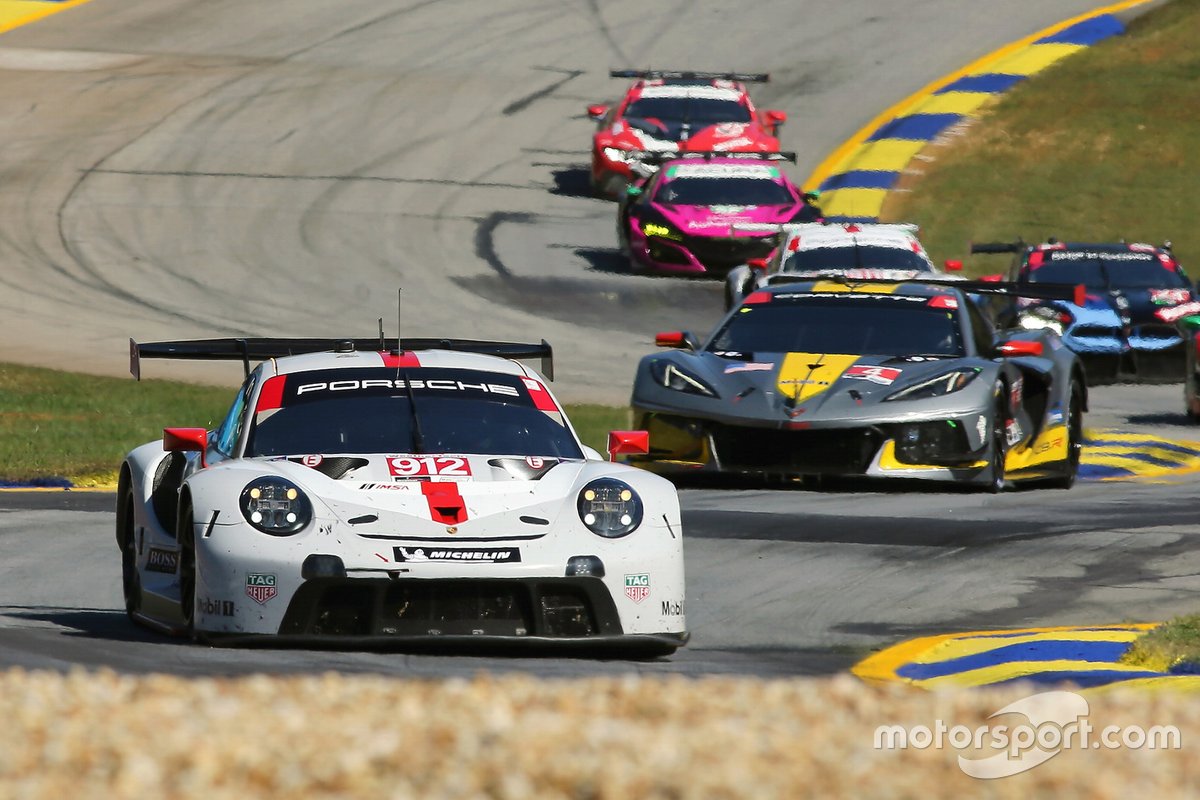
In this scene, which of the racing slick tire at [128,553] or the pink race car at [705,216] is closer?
the racing slick tire at [128,553]

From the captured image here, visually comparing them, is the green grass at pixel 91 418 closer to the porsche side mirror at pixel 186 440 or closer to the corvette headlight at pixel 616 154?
the porsche side mirror at pixel 186 440

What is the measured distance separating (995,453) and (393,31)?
25.5 m

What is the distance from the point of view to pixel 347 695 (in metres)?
6.07

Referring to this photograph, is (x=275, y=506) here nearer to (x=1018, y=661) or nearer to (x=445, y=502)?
(x=445, y=502)

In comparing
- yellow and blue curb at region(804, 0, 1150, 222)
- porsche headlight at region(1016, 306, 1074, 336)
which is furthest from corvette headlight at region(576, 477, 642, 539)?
yellow and blue curb at region(804, 0, 1150, 222)

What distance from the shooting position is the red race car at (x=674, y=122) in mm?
28917

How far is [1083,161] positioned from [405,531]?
946 inches

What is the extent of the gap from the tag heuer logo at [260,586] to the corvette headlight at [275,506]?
0.58 ft

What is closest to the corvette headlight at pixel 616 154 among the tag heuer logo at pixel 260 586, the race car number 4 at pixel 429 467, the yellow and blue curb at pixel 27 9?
the yellow and blue curb at pixel 27 9

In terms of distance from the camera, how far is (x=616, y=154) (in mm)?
28859

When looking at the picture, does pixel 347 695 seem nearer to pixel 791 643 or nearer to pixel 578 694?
pixel 578 694

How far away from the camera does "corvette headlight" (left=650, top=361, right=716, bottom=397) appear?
538 inches

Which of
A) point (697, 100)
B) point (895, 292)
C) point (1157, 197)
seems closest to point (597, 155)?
point (697, 100)

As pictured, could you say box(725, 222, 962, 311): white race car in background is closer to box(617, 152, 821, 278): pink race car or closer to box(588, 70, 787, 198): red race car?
box(617, 152, 821, 278): pink race car
